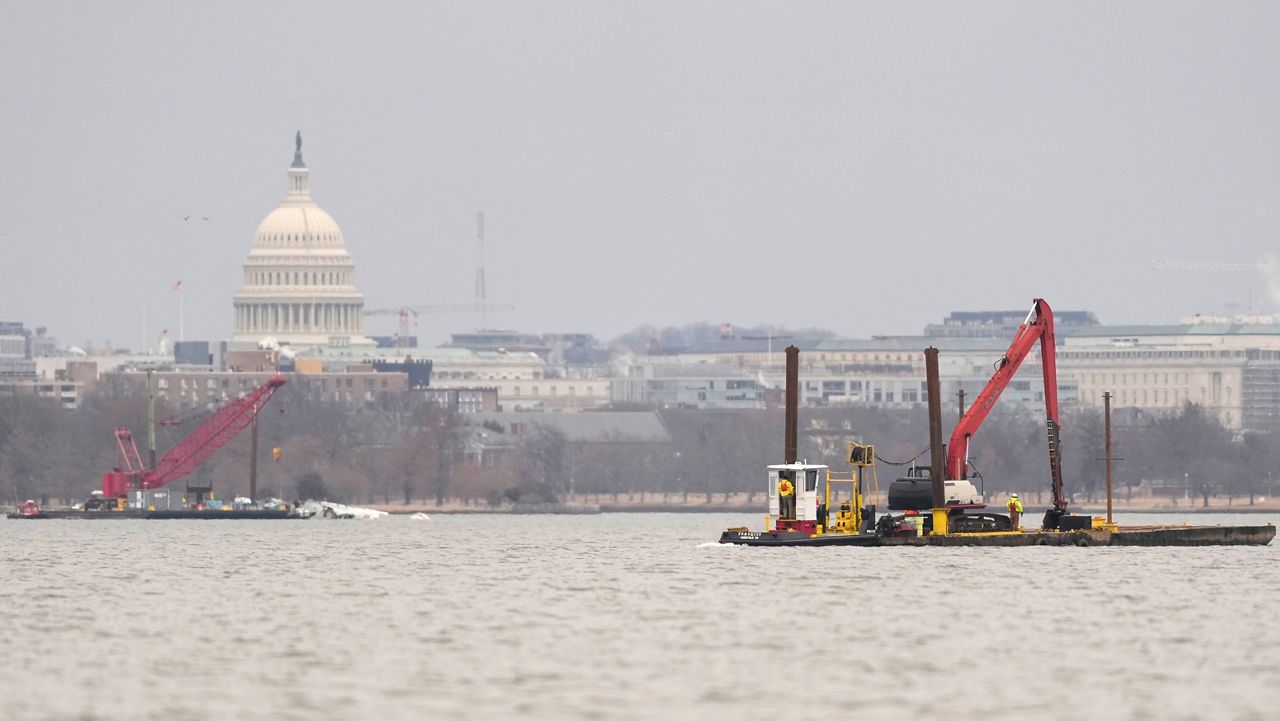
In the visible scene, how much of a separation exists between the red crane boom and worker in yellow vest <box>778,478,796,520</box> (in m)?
8.64

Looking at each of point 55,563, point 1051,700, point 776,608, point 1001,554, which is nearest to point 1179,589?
point 776,608

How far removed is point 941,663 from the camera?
66312mm

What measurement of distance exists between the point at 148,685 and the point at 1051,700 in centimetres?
1517

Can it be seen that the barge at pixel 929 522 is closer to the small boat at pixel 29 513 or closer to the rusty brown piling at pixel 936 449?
the rusty brown piling at pixel 936 449

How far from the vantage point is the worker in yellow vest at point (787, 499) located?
10812 centimetres

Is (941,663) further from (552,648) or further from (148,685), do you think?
(148,685)

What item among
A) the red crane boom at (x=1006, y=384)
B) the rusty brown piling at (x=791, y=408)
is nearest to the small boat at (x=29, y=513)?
the red crane boom at (x=1006, y=384)

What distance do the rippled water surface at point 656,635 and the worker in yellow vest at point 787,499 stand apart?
1496 millimetres

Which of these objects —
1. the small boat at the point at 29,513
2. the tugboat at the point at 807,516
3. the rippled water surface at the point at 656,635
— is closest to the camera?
the rippled water surface at the point at 656,635

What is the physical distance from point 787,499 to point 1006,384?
1209 centimetres

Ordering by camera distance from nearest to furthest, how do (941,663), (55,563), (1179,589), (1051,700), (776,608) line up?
1. (1051,700)
2. (941,663)
3. (776,608)
4. (1179,589)
5. (55,563)

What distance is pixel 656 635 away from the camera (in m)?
72.4

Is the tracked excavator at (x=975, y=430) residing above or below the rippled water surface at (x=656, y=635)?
above

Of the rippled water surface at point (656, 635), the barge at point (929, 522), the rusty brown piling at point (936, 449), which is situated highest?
the rusty brown piling at point (936, 449)
